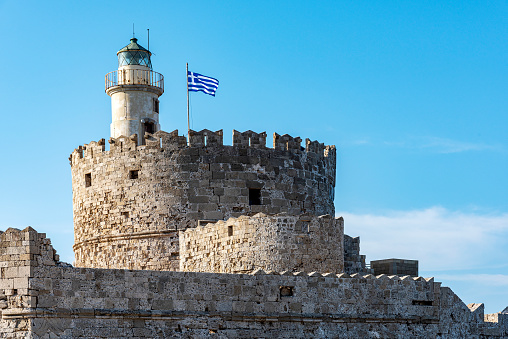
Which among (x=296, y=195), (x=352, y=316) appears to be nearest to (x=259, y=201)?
(x=296, y=195)

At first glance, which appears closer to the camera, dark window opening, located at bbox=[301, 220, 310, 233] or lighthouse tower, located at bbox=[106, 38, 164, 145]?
dark window opening, located at bbox=[301, 220, 310, 233]

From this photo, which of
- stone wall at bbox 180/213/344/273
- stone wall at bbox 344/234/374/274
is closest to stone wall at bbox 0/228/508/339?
stone wall at bbox 180/213/344/273

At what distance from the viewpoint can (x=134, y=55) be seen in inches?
1260

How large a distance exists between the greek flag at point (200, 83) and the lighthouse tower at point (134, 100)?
1711 millimetres

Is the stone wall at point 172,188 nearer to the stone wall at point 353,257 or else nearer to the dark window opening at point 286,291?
the stone wall at point 353,257

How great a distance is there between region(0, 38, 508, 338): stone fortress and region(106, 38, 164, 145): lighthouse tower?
0.04 m

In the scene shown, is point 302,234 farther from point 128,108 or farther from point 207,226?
point 128,108

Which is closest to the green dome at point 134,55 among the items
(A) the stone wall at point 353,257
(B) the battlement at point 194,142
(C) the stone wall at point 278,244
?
(B) the battlement at point 194,142

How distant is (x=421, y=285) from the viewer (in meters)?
24.4

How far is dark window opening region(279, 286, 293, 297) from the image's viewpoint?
2230 centimetres

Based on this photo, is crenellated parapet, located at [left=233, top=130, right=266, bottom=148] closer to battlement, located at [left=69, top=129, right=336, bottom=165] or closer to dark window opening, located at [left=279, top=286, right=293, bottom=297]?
battlement, located at [left=69, top=129, right=336, bottom=165]

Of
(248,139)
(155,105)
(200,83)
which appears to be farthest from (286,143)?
(155,105)

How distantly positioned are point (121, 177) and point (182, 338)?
289 inches

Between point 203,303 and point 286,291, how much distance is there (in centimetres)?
191
